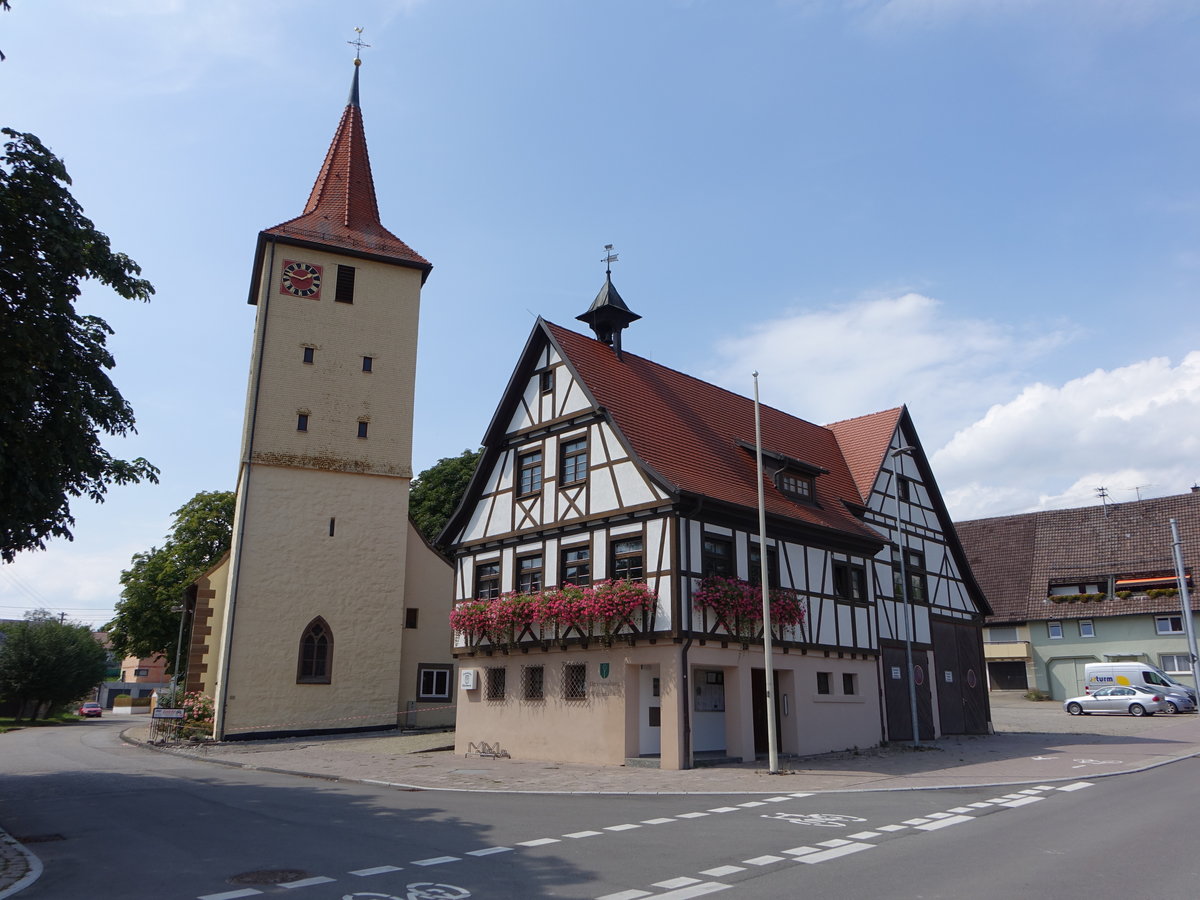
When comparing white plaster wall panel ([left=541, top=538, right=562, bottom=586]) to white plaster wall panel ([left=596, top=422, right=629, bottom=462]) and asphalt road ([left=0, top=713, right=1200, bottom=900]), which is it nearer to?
white plaster wall panel ([left=596, top=422, right=629, bottom=462])

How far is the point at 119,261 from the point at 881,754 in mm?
19686

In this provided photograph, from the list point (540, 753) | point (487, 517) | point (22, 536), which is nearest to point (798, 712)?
point (540, 753)

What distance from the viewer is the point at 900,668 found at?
1086 inches

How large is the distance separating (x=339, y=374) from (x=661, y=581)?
1824cm

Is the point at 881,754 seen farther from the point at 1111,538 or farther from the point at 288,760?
the point at 1111,538

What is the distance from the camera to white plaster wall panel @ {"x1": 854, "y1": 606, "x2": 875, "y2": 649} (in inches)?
1002

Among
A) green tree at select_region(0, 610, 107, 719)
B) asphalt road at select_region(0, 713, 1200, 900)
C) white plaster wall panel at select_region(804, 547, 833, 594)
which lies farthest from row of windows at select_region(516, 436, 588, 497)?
green tree at select_region(0, 610, 107, 719)

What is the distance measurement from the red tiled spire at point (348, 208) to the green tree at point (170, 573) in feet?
59.0

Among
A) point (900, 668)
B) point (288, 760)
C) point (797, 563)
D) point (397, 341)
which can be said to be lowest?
point (288, 760)

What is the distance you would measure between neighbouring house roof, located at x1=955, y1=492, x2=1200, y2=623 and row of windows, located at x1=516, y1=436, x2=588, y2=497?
28.8 meters

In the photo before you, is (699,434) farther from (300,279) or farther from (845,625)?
(300,279)

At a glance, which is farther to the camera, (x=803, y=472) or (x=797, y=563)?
(x=803, y=472)

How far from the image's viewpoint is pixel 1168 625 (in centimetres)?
4428

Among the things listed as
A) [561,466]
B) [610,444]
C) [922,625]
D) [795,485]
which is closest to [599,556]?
[610,444]
